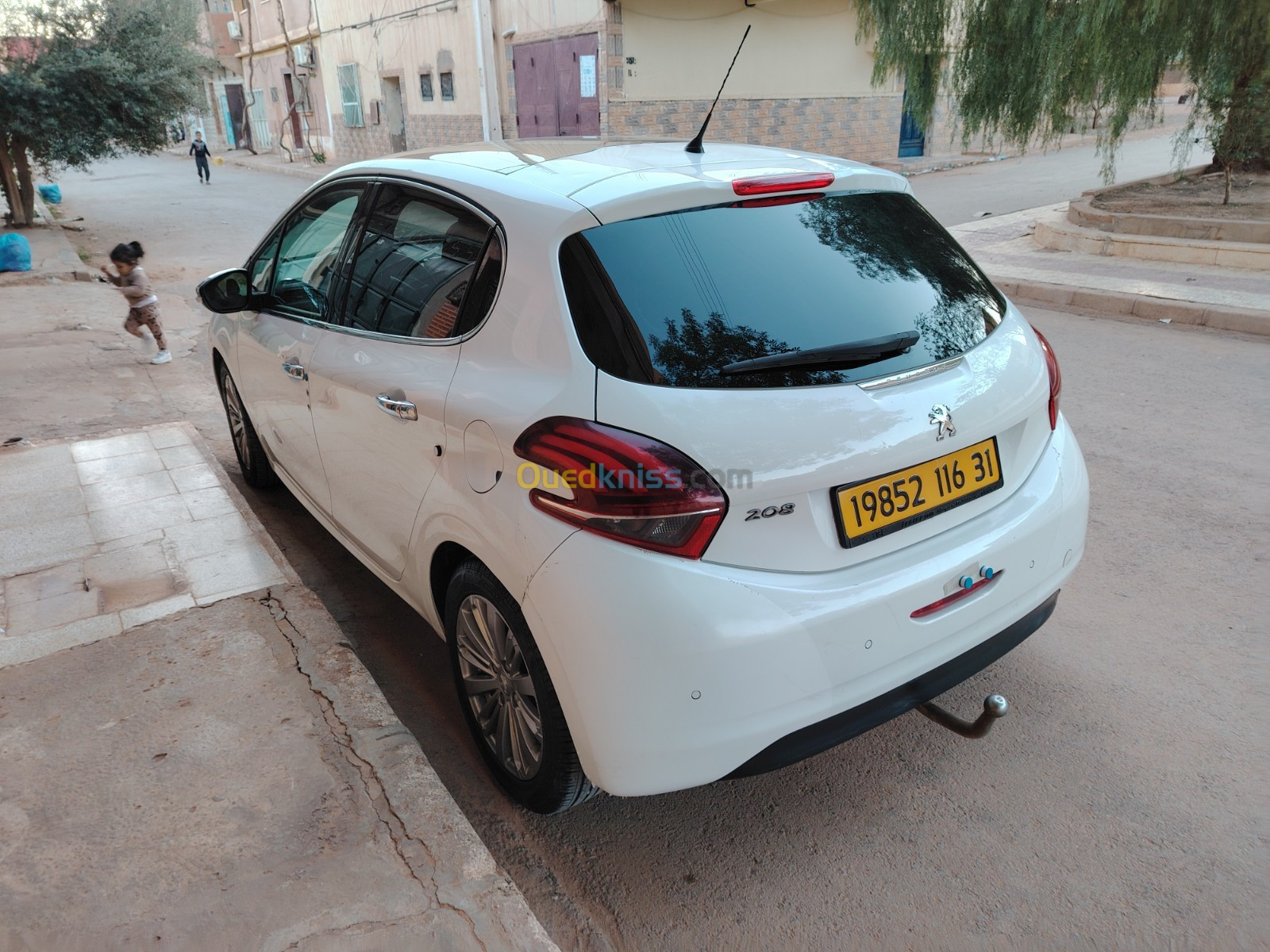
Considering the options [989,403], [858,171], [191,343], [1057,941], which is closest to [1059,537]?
[989,403]

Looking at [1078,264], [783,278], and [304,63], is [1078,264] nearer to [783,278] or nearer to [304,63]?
[783,278]

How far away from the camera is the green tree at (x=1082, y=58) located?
10.1 metres

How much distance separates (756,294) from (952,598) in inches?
34.6

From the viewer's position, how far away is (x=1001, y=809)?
8.18 feet

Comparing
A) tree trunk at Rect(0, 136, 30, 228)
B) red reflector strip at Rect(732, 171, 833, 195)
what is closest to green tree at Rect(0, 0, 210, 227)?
tree trunk at Rect(0, 136, 30, 228)

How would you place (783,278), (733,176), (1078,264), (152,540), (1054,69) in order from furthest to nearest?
(1054,69) < (1078,264) < (152,540) < (733,176) < (783,278)

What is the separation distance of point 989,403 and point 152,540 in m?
3.43

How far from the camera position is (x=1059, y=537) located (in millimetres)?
2465

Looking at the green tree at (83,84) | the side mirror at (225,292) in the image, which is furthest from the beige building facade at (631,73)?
the side mirror at (225,292)

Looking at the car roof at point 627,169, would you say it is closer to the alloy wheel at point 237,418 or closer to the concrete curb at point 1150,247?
the alloy wheel at point 237,418

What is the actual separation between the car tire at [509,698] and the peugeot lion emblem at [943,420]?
1084 millimetres

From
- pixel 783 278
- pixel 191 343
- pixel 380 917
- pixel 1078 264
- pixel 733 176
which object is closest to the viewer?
pixel 380 917

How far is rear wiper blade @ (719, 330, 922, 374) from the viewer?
203 centimetres
